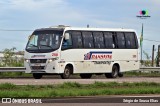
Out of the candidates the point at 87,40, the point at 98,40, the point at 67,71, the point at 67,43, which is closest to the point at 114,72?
the point at 98,40

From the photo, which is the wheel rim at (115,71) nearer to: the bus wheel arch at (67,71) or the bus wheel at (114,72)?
the bus wheel at (114,72)

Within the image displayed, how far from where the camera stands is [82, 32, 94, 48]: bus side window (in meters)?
35.1

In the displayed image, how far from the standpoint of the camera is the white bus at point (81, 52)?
33.1m

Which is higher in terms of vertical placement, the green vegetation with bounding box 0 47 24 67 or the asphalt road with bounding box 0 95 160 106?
the green vegetation with bounding box 0 47 24 67

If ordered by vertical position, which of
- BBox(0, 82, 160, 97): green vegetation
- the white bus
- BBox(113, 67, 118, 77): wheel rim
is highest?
the white bus

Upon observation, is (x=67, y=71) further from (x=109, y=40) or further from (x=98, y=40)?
(x=109, y=40)

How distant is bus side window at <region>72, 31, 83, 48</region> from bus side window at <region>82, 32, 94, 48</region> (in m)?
0.44

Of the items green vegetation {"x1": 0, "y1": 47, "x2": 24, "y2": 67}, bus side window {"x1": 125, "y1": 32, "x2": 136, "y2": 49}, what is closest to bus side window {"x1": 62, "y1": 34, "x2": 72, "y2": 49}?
bus side window {"x1": 125, "y1": 32, "x2": 136, "y2": 49}

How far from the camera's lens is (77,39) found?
34312mm

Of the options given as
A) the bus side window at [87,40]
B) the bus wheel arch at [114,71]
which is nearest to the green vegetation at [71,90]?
the bus side window at [87,40]

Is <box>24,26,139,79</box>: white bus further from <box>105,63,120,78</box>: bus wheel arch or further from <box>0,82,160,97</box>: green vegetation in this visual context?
<box>0,82,160,97</box>: green vegetation

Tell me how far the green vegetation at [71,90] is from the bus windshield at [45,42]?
7970mm

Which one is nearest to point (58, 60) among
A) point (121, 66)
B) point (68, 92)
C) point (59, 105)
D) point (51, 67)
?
point (51, 67)

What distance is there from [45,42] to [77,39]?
2.17 m
